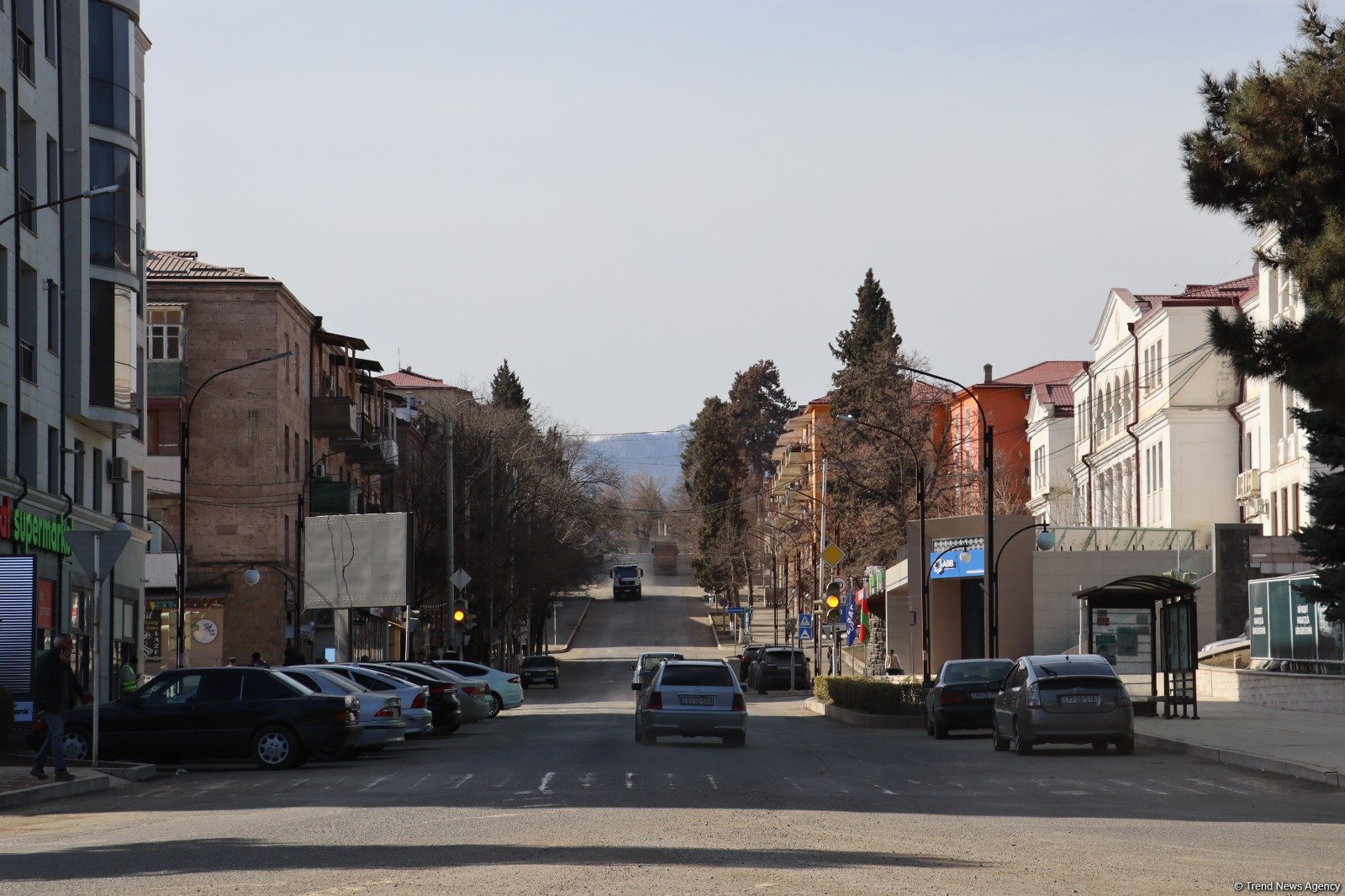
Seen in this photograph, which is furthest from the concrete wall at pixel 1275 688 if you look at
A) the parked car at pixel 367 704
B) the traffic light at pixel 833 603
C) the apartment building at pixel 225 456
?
the apartment building at pixel 225 456

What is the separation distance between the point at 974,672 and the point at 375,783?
46.8ft

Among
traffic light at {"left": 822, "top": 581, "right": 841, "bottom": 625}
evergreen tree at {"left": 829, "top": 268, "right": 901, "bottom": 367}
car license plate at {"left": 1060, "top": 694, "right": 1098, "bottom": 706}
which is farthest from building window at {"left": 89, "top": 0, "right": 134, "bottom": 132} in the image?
evergreen tree at {"left": 829, "top": 268, "right": 901, "bottom": 367}

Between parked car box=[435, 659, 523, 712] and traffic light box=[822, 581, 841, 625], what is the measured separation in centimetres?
1077

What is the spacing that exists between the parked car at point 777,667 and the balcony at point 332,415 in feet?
62.7

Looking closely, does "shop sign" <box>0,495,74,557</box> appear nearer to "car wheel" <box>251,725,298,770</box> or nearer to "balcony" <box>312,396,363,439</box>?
"car wheel" <box>251,725,298,770</box>

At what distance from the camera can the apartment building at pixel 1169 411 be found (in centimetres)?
6250

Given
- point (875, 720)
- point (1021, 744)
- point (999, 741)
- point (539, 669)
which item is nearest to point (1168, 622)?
point (875, 720)

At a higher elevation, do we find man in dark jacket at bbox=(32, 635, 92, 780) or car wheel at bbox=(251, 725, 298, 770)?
man in dark jacket at bbox=(32, 635, 92, 780)

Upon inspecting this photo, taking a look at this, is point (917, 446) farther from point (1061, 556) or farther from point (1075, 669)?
point (1075, 669)

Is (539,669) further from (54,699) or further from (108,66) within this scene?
(54,699)

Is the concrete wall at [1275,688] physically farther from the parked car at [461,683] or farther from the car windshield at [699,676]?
the parked car at [461,683]

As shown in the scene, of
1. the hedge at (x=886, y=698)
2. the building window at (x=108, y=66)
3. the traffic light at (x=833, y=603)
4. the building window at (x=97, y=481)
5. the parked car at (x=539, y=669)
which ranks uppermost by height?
the building window at (x=108, y=66)

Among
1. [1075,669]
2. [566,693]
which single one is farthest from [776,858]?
[566,693]

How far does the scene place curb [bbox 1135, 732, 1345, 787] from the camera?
20.0m
